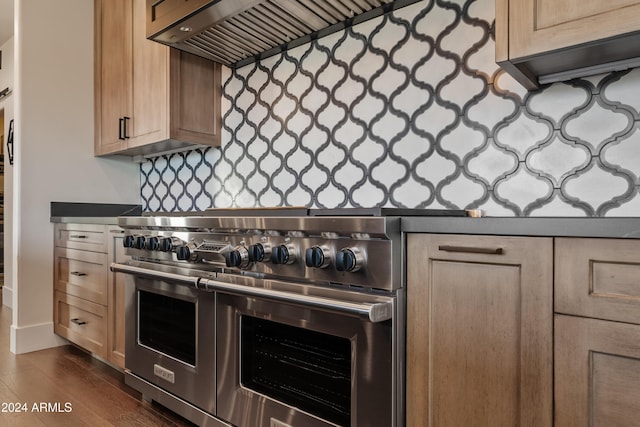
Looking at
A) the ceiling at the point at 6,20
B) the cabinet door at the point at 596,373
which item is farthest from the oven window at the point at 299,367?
the ceiling at the point at 6,20

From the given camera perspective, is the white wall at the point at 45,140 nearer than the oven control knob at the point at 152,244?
No

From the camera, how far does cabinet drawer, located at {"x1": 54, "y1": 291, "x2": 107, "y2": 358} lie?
2.37 meters

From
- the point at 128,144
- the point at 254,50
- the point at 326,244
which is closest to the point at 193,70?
the point at 254,50

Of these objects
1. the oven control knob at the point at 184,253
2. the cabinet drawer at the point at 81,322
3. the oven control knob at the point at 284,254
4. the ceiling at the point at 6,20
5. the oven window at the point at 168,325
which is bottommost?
the cabinet drawer at the point at 81,322

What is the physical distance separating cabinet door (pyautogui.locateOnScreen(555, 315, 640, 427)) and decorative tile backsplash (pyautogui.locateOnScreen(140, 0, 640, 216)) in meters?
0.59

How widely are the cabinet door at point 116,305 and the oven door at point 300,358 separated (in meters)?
0.97

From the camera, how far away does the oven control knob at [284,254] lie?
1313mm

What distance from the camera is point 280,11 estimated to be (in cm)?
182

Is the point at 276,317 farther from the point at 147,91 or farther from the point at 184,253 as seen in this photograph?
the point at 147,91

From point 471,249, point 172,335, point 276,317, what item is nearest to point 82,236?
point 172,335

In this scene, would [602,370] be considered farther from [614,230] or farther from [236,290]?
[236,290]

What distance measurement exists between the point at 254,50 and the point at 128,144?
106cm

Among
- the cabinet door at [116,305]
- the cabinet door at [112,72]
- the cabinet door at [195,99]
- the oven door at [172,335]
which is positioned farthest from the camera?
the cabinet door at [112,72]

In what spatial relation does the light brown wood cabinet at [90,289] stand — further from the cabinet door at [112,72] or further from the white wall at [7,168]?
the white wall at [7,168]
